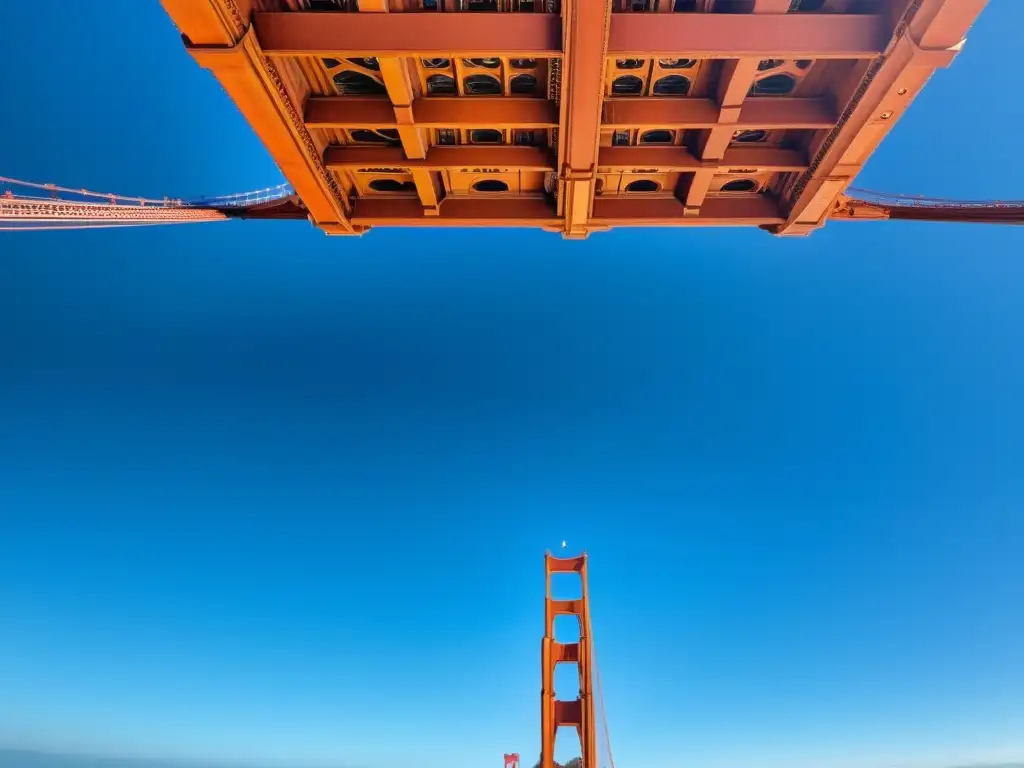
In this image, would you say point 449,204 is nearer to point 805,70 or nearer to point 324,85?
point 324,85

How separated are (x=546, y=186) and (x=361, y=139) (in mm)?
3785

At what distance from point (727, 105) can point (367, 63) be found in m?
6.05

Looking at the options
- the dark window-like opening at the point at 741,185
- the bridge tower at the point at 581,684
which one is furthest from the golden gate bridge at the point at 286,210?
the bridge tower at the point at 581,684

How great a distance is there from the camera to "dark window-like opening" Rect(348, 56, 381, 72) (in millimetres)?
9266

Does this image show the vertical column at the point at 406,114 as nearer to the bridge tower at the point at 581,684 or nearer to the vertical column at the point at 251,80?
the vertical column at the point at 251,80

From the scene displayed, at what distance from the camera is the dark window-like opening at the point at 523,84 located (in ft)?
32.1

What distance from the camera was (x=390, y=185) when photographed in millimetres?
12062

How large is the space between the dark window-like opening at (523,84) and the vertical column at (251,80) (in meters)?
3.69

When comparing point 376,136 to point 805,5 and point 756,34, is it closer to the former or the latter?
point 756,34

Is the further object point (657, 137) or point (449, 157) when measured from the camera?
point (657, 137)

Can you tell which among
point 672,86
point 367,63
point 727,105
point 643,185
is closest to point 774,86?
point 727,105

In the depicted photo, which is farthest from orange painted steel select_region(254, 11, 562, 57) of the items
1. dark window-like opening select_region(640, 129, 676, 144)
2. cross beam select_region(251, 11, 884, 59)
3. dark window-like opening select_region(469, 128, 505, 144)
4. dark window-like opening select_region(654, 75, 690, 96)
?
dark window-like opening select_region(640, 129, 676, 144)

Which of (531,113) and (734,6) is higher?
(734,6)

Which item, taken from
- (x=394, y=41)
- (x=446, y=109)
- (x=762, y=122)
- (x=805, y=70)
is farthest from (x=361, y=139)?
(x=805, y=70)
